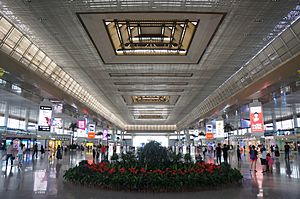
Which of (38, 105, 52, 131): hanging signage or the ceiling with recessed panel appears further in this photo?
(38, 105, 52, 131): hanging signage

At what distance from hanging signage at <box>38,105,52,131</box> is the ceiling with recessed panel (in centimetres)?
384

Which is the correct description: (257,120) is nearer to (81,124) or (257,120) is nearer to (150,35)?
(150,35)

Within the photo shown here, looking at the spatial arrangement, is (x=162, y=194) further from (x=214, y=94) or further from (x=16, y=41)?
(x=214, y=94)

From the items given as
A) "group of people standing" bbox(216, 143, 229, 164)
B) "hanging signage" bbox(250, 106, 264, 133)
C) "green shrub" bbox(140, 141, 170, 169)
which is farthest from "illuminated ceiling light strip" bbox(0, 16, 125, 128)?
"hanging signage" bbox(250, 106, 264, 133)

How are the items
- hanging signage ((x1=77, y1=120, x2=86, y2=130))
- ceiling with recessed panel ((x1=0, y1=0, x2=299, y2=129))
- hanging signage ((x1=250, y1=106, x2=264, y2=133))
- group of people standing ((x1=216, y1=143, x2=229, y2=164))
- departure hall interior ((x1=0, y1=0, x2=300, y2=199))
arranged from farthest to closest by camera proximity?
hanging signage ((x1=77, y1=120, x2=86, y2=130))
group of people standing ((x1=216, y1=143, x2=229, y2=164))
hanging signage ((x1=250, y1=106, x2=264, y2=133))
ceiling with recessed panel ((x1=0, y1=0, x2=299, y2=129))
departure hall interior ((x1=0, y1=0, x2=300, y2=199))

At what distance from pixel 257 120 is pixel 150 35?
11.0 m

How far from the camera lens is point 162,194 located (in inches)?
420

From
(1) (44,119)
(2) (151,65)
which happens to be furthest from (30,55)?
(2) (151,65)

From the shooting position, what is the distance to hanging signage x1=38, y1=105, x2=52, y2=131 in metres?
22.0

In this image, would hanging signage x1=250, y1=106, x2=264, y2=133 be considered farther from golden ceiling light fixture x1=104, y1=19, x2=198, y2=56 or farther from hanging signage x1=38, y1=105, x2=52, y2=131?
hanging signage x1=38, y1=105, x2=52, y2=131

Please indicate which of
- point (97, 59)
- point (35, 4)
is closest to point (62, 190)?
point (35, 4)

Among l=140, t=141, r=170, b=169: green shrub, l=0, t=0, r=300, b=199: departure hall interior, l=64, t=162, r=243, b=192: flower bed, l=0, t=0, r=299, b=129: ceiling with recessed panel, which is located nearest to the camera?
l=64, t=162, r=243, b=192: flower bed

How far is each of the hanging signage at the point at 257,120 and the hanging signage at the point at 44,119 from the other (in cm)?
Result: 1647

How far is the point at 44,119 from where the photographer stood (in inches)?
871
